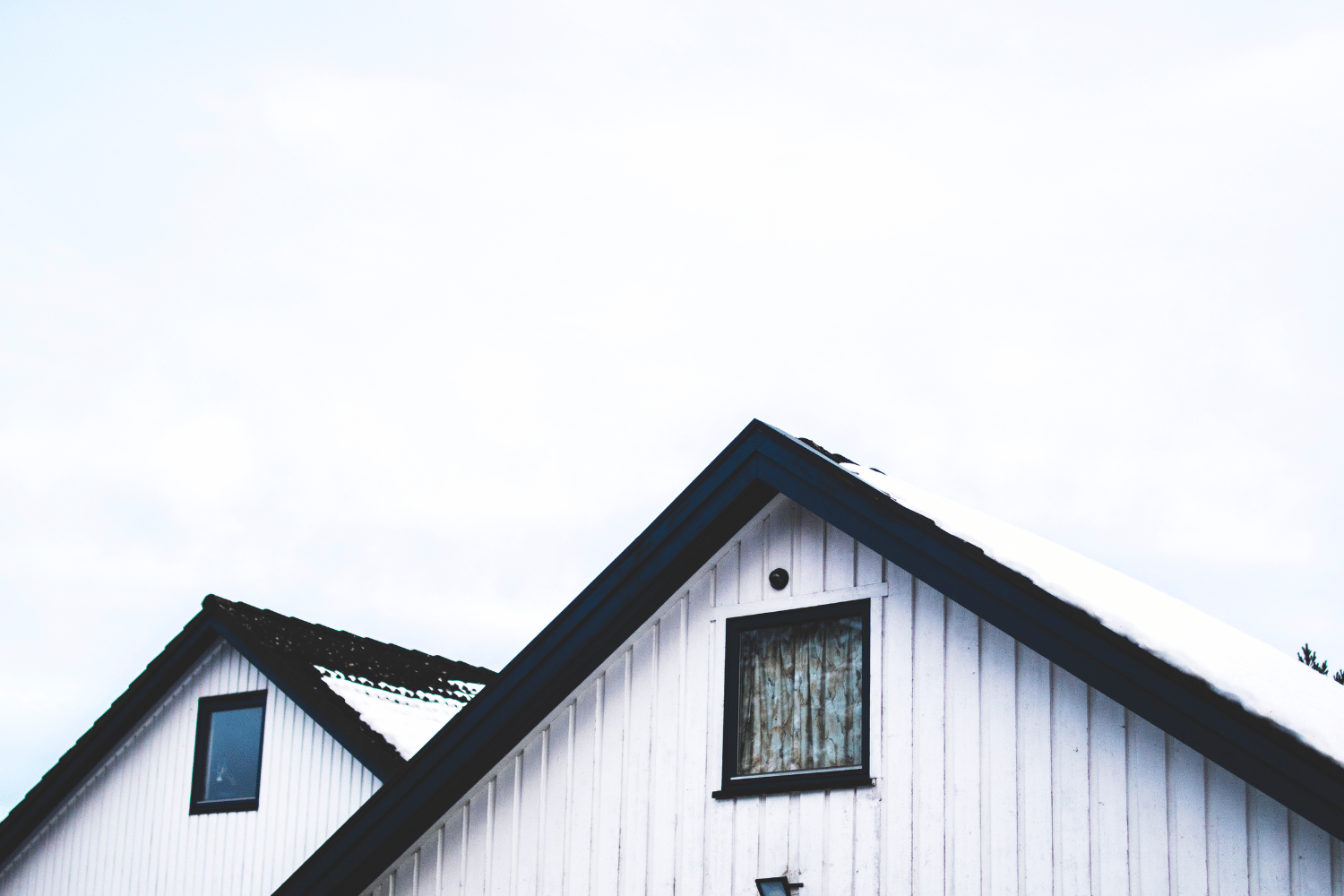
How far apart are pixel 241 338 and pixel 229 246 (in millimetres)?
15970

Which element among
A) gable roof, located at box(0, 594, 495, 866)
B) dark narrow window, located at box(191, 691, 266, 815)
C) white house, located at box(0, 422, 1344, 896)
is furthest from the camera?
dark narrow window, located at box(191, 691, 266, 815)

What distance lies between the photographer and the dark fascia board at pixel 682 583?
876 centimetres

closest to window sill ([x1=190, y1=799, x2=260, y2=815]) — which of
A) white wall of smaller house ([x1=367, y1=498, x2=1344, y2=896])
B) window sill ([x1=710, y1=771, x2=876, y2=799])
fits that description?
white wall of smaller house ([x1=367, y1=498, x2=1344, y2=896])

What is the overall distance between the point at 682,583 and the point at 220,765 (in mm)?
9724

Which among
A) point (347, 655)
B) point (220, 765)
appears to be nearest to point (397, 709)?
point (347, 655)

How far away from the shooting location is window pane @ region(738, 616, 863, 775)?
34.6ft

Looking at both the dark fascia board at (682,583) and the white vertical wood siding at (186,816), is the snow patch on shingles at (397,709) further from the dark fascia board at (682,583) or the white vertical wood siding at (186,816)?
the dark fascia board at (682,583)

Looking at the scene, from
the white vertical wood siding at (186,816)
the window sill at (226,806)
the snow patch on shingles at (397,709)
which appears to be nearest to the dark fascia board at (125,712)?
the white vertical wood siding at (186,816)

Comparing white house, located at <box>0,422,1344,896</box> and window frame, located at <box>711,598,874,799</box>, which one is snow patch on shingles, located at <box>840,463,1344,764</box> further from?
window frame, located at <box>711,598,874,799</box>

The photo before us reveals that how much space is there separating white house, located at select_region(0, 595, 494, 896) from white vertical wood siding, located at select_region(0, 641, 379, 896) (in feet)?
0.07

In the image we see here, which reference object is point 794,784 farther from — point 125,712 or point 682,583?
point 125,712

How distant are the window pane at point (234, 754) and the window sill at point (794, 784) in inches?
377

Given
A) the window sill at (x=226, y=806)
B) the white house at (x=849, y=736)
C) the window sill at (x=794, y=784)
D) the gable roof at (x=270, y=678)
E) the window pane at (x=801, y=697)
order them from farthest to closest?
1. the window sill at (x=226, y=806)
2. the gable roof at (x=270, y=678)
3. the window pane at (x=801, y=697)
4. the window sill at (x=794, y=784)
5. the white house at (x=849, y=736)

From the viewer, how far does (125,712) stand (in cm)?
1925
